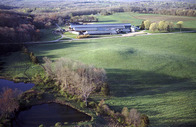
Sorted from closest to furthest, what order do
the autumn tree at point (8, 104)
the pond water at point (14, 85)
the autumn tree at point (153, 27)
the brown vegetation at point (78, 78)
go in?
the autumn tree at point (8, 104) < the brown vegetation at point (78, 78) < the pond water at point (14, 85) < the autumn tree at point (153, 27)

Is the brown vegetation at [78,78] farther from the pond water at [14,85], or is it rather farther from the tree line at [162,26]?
the tree line at [162,26]

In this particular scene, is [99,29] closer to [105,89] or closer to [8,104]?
[105,89]

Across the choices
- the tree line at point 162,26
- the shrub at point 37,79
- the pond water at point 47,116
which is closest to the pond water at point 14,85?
the shrub at point 37,79

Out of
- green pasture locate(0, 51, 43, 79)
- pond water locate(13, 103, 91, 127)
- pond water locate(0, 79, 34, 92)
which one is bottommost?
pond water locate(13, 103, 91, 127)

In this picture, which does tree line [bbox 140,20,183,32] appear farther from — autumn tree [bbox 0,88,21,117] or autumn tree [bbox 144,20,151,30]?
autumn tree [bbox 0,88,21,117]

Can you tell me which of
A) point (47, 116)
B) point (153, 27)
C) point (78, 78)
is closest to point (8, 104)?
point (47, 116)

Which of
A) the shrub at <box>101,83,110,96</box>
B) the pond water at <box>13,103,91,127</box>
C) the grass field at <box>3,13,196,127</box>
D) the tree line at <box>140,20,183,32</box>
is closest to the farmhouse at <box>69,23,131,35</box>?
the tree line at <box>140,20,183,32</box>
